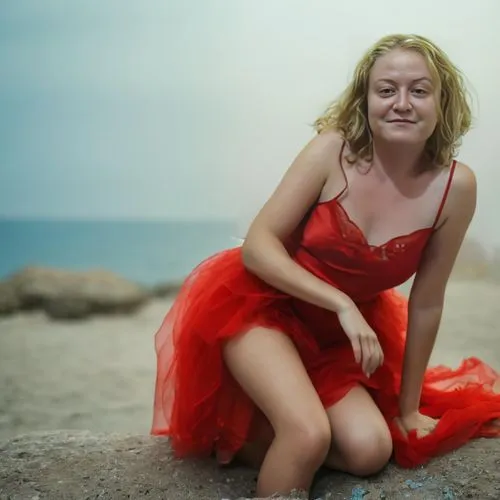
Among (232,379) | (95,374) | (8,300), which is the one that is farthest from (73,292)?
(232,379)

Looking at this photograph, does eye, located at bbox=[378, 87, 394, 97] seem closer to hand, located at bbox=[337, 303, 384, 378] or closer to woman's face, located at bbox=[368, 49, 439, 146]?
woman's face, located at bbox=[368, 49, 439, 146]

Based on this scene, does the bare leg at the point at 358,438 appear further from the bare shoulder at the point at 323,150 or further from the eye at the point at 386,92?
the eye at the point at 386,92

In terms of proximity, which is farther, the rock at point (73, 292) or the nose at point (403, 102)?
the rock at point (73, 292)

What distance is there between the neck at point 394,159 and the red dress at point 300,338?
0.08 m

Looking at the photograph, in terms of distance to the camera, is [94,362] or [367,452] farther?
[94,362]

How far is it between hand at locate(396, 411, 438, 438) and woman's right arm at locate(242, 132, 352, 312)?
0.33 metres

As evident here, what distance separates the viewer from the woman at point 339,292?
1.38 metres

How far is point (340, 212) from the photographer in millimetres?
1426

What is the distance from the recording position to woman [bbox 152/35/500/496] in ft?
4.51

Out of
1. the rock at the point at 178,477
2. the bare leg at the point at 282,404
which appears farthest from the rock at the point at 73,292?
the bare leg at the point at 282,404

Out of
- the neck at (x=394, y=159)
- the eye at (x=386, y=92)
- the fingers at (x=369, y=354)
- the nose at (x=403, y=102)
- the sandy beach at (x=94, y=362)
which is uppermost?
the eye at (x=386, y=92)

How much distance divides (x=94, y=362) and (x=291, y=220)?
157 centimetres

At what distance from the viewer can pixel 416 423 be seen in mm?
1500

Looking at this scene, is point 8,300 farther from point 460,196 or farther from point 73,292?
point 460,196
